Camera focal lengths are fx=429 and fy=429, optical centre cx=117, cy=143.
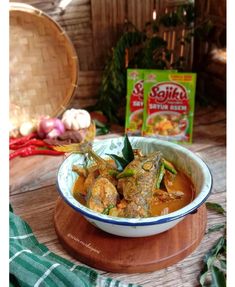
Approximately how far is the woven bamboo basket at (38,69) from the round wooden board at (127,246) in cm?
58

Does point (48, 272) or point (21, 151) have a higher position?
point (21, 151)

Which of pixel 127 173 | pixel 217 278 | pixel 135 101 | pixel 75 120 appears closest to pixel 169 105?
pixel 135 101

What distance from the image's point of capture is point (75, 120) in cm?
128

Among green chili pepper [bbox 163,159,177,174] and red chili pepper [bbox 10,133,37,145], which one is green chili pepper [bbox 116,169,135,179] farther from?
red chili pepper [bbox 10,133,37,145]

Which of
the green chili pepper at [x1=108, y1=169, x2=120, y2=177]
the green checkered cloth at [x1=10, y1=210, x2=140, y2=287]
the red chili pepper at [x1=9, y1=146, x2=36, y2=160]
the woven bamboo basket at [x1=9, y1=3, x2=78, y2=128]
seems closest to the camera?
the green checkered cloth at [x1=10, y1=210, x2=140, y2=287]

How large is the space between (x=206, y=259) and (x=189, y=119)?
0.55m

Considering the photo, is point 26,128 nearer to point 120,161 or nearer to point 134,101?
point 134,101

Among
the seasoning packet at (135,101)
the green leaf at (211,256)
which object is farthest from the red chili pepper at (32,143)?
the green leaf at (211,256)

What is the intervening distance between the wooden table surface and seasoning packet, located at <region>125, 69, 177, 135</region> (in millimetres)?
62

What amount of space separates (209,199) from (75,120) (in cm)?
49

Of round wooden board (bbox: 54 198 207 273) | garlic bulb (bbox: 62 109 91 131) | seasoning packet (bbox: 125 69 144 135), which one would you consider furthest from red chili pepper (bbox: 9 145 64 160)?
round wooden board (bbox: 54 198 207 273)

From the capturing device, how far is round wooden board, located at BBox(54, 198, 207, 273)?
771 mm

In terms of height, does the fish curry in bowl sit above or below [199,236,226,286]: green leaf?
above

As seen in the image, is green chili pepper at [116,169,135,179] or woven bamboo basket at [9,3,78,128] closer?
green chili pepper at [116,169,135,179]
